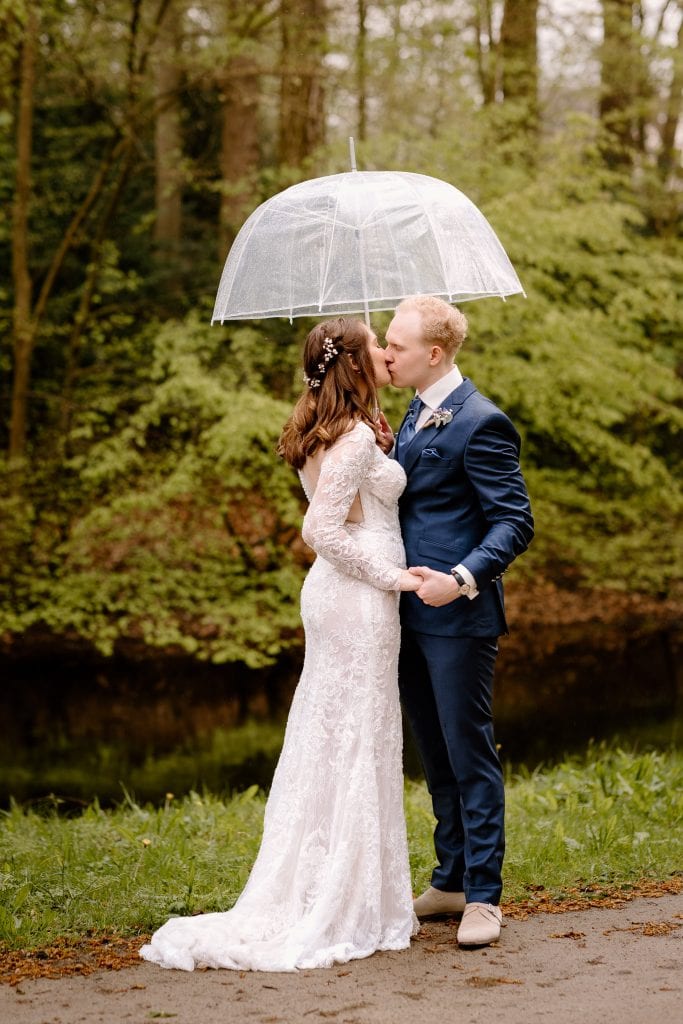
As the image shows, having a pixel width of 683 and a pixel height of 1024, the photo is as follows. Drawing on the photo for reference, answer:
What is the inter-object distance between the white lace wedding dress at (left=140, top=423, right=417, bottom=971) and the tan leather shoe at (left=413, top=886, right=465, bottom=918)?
0.74 ft

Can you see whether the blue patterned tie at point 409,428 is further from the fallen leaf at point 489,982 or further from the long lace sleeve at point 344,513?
the fallen leaf at point 489,982

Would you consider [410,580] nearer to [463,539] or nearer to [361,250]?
[463,539]

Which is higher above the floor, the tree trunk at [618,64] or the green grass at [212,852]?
the tree trunk at [618,64]

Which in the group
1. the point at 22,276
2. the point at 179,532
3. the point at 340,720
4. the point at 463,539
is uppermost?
the point at 22,276

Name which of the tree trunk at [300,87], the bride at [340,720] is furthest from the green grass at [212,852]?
the tree trunk at [300,87]

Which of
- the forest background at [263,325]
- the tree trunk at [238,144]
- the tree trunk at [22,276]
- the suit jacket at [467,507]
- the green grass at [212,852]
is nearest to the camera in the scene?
the suit jacket at [467,507]

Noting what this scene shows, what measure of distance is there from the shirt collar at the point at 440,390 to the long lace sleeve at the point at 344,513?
0.81 ft

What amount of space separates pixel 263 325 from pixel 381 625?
805 centimetres

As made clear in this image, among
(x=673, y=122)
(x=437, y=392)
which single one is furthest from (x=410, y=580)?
(x=673, y=122)

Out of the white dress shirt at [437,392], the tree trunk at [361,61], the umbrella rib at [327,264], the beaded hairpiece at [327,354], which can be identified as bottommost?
the white dress shirt at [437,392]

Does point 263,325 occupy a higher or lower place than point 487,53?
→ lower

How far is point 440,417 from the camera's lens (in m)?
3.65

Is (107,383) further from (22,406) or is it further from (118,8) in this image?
(118,8)

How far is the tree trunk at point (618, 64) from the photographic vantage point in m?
13.1
